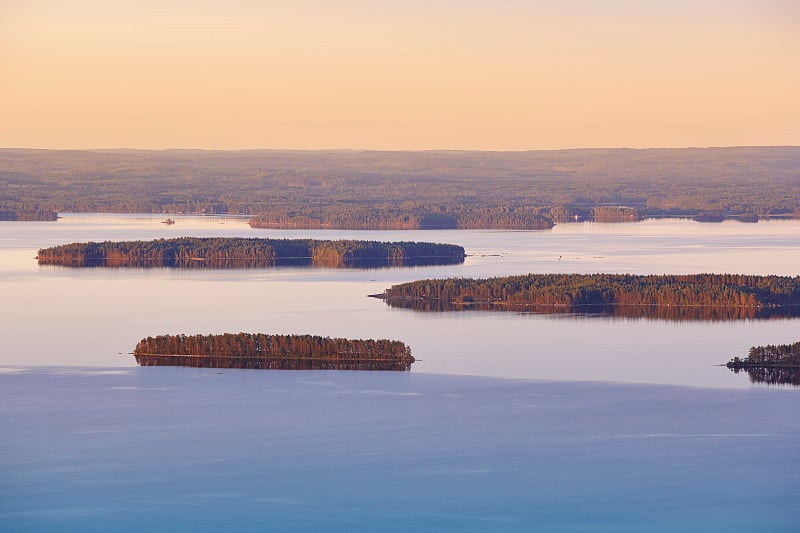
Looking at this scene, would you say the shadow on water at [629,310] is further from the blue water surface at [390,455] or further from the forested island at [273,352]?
the blue water surface at [390,455]

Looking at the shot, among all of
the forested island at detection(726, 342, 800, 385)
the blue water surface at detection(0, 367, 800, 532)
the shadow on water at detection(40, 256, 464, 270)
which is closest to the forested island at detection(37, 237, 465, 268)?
the shadow on water at detection(40, 256, 464, 270)

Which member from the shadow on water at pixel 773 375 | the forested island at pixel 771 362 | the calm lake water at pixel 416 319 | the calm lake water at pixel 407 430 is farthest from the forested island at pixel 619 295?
the shadow on water at pixel 773 375

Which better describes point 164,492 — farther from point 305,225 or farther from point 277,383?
point 305,225

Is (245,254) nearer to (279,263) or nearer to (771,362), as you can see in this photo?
(279,263)

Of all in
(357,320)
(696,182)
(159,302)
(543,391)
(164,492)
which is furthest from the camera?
(696,182)

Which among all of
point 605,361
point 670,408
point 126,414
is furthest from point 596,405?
point 126,414
